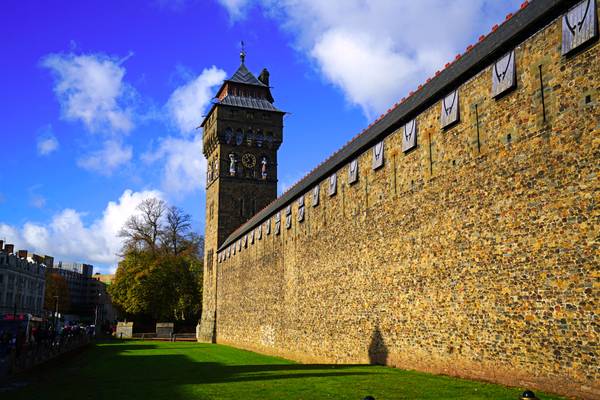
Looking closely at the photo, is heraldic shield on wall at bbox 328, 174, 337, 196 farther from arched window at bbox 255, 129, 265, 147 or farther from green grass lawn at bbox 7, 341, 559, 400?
arched window at bbox 255, 129, 265, 147

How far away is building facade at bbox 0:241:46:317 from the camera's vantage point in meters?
68.7

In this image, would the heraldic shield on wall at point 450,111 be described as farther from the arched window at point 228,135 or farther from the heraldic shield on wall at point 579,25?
the arched window at point 228,135

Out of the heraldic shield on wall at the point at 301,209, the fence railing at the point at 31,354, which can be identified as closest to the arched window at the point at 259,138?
the fence railing at the point at 31,354

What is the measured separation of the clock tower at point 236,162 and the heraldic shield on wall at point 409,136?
3191 centimetres

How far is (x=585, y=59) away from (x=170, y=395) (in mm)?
9957

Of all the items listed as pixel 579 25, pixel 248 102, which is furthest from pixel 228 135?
pixel 579 25

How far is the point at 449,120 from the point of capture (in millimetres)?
13586

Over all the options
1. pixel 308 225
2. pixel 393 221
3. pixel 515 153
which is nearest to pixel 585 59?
pixel 515 153

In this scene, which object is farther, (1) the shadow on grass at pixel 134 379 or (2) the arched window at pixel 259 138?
(2) the arched window at pixel 259 138

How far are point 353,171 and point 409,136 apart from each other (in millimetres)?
4052

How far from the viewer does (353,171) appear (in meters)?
19.4

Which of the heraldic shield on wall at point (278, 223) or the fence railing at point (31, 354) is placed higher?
the heraldic shield on wall at point (278, 223)

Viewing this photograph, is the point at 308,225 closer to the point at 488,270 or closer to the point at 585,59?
the point at 488,270

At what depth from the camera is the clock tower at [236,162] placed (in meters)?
46.8
